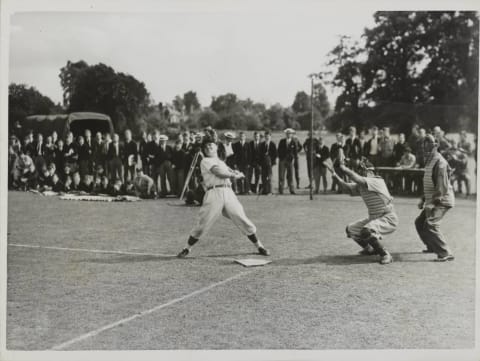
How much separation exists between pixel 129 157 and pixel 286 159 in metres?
3.47

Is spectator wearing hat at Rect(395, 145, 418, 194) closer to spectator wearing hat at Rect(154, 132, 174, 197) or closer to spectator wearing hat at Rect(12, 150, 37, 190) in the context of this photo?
spectator wearing hat at Rect(154, 132, 174, 197)

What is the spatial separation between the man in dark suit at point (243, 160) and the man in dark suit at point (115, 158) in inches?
92.0

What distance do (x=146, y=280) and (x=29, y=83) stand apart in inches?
126

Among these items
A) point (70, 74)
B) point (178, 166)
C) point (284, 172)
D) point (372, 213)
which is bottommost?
point (372, 213)

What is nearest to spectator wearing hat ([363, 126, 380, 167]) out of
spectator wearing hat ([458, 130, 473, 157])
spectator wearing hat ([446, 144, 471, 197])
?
spectator wearing hat ([446, 144, 471, 197])

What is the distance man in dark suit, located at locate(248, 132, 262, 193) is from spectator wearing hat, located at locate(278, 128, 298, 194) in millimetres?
510

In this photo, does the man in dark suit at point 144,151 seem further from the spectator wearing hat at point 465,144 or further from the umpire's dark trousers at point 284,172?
the spectator wearing hat at point 465,144

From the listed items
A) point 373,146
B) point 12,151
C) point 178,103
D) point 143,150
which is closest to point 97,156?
point 143,150

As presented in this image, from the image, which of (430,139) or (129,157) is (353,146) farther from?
(129,157)

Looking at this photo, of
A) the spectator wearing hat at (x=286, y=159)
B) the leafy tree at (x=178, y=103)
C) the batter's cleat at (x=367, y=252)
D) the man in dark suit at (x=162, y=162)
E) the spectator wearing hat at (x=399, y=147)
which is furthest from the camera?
the man in dark suit at (x=162, y=162)

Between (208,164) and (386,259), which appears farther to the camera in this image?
(208,164)

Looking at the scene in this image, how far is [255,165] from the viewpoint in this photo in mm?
11938

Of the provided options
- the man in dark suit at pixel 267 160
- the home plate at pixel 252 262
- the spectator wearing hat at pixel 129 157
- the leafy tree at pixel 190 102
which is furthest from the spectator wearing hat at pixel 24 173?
the man in dark suit at pixel 267 160

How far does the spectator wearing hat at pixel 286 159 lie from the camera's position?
11367 millimetres
